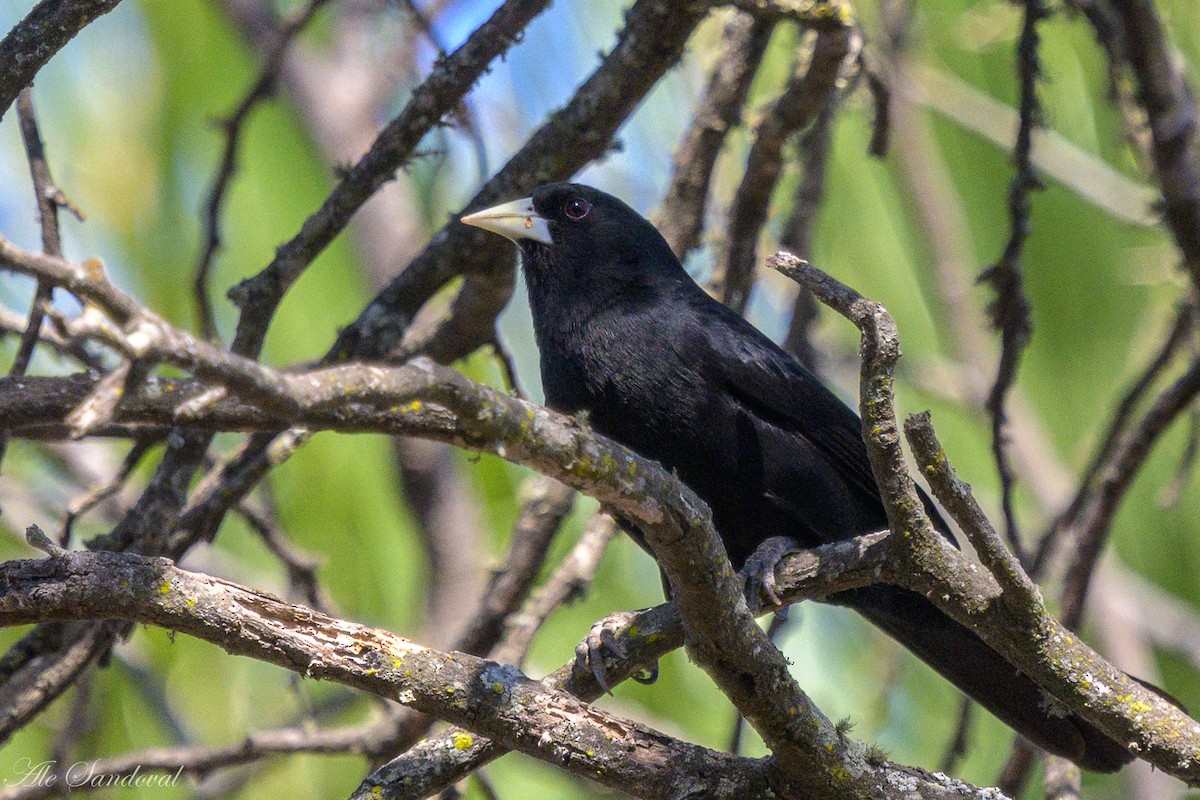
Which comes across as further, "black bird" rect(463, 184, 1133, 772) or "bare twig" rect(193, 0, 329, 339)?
"bare twig" rect(193, 0, 329, 339)

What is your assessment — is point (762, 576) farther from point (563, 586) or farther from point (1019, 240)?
point (1019, 240)

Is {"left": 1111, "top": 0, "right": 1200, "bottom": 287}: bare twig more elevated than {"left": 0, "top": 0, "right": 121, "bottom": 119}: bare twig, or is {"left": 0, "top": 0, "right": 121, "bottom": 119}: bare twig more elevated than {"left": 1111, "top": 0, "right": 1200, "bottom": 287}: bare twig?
{"left": 1111, "top": 0, "right": 1200, "bottom": 287}: bare twig

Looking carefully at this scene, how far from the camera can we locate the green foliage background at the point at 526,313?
5.93m

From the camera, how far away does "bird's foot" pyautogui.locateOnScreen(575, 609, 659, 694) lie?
268cm

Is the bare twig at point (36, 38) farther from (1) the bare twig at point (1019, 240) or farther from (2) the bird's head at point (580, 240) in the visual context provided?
(1) the bare twig at point (1019, 240)

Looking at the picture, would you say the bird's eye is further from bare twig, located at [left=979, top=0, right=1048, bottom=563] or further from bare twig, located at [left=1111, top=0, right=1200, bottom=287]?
bare twig, located at [left=1111, top=0, right=1200, bottom=287]

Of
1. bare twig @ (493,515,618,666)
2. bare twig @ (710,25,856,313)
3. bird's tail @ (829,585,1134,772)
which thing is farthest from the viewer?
bare twig @ (493,515,618,666)

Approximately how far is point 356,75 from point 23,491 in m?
2.95

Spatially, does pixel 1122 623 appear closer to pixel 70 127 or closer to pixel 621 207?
pixel 621 207

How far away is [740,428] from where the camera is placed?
135 inches

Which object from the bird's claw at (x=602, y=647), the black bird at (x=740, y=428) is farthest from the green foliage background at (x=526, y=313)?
the bird's claw at (x=602, y=647)

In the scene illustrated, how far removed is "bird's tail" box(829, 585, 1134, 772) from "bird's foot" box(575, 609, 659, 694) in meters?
0.87

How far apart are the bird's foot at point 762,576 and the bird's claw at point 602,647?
0.28 meters

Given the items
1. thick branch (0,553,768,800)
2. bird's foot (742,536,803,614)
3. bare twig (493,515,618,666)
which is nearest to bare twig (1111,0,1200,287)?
bird's foot (742,536,803,614)
